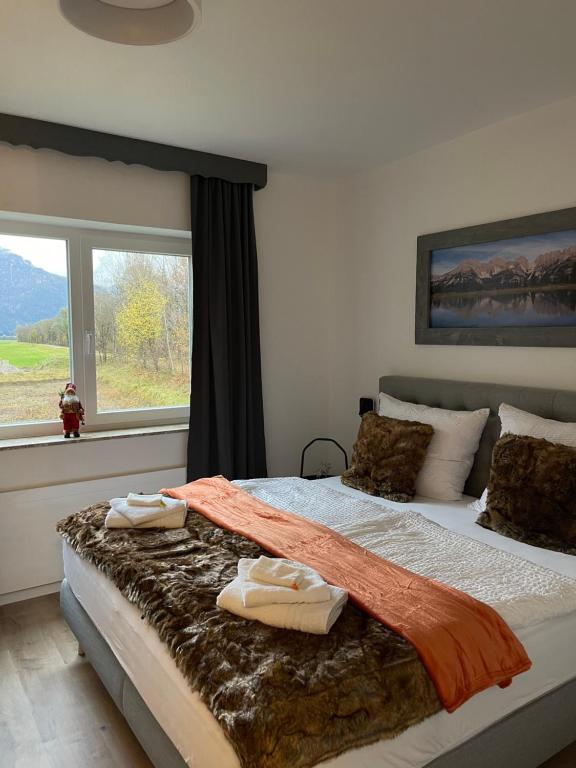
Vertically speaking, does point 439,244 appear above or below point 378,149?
below

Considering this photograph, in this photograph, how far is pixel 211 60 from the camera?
2.22m

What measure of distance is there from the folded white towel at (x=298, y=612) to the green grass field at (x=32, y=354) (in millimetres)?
2227

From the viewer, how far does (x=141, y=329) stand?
142 inches

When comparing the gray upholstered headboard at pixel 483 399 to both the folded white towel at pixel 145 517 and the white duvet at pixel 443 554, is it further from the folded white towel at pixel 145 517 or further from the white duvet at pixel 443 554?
the folded white towel at pixel 145 517

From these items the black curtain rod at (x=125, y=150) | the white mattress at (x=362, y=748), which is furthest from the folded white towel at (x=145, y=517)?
the black curtain rod at (x=125, y=150)

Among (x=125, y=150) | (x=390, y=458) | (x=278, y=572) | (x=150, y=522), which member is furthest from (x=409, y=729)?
(x=125, y=150)

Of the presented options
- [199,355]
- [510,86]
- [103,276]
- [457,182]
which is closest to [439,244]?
[457,182]

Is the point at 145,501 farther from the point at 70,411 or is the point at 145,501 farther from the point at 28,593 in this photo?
the point at 28,593

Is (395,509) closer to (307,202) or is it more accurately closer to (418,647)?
(418,647)

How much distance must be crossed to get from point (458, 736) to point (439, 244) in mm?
2490

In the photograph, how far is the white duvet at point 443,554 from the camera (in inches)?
70.1

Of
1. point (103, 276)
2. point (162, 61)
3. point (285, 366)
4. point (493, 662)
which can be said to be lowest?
point (493, 662)

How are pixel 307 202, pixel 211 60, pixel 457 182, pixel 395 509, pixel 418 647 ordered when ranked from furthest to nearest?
pixel 307 202 < pixel 457 182 < pixel 395 509 < pixel 211 60 < pixel 418 647

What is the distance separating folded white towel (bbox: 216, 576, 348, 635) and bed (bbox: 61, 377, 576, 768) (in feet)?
0.77
